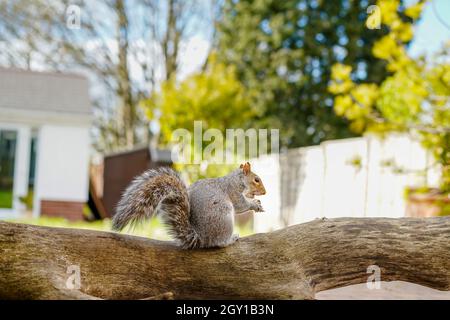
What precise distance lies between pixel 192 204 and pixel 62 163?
7.94 meters

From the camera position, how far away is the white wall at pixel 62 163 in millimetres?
9922

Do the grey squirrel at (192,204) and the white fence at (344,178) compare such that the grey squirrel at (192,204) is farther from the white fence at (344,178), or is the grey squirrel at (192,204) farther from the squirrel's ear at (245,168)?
the white fence at (344,178)

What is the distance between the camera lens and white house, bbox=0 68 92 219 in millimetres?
9750

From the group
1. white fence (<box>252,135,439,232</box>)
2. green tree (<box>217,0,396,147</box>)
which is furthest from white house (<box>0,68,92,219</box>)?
green tree (<box>217,0,396,147</box>)

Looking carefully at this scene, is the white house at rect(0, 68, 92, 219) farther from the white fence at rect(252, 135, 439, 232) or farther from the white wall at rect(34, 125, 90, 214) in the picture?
the white fence at rect(252, 135, 439, 232)

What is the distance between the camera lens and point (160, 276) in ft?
8.27

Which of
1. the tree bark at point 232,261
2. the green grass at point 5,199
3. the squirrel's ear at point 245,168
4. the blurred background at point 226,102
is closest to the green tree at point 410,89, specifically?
the blurred background at point 226,102

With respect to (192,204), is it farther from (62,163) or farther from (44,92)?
(44,92)

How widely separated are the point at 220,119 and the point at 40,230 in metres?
8.43

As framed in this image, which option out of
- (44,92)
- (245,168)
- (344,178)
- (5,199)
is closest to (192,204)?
(245,168)

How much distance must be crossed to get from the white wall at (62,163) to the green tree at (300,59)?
423cm

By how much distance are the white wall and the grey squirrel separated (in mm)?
7734

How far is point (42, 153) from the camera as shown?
32.8ft

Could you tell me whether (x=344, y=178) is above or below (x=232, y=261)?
above
